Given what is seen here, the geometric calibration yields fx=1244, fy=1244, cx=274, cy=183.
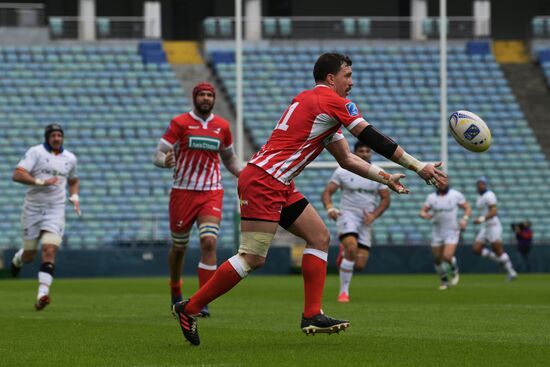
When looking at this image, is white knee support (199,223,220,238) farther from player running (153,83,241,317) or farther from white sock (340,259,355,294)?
white sock (340,259,355,294)

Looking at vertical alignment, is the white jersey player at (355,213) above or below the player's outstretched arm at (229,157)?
below

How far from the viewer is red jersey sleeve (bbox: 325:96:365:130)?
880 centimetres

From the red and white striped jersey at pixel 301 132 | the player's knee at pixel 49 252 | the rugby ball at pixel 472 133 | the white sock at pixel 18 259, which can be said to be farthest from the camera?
the white sock at pixel 18 259

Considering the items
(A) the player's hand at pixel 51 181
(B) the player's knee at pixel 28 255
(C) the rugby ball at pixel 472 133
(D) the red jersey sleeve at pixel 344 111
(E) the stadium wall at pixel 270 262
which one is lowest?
(E) the stadium wall at pixel 270 262

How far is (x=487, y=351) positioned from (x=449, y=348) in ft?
0.99

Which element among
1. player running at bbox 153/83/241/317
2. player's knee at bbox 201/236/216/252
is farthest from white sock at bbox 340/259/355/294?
player's knee at bbox 201/236/216/252

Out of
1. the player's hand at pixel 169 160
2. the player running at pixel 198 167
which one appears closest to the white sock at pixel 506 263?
the player running at pixel 198 167

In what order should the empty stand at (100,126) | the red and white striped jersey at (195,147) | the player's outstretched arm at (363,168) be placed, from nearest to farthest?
the player's outstretched arm at (363,168)
the red and white striped jersey at (195,147)
the empty stand at (100,126)

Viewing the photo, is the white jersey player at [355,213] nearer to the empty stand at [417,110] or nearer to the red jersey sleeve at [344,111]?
the red jersey sleeve at [344,111]

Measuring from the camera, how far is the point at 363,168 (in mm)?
9039

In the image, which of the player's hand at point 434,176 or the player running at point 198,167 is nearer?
the player's hand at point 434,176

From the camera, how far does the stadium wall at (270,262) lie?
28891 mm

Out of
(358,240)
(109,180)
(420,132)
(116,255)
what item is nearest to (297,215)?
(358,240)

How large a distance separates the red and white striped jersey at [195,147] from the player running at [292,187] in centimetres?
392
